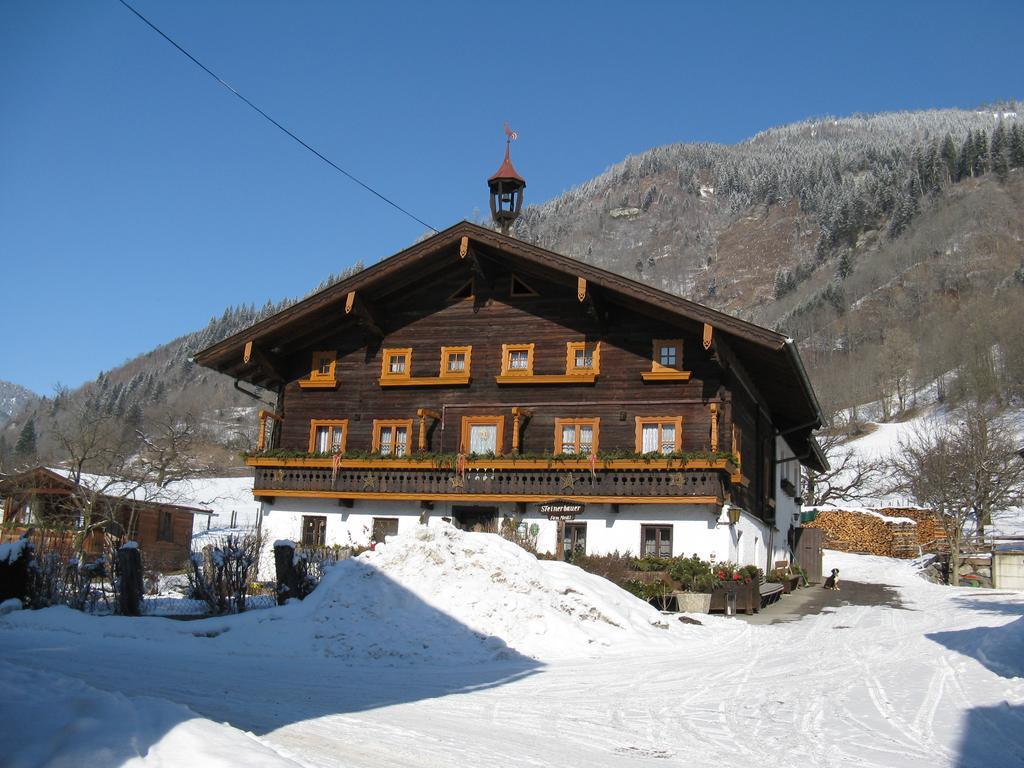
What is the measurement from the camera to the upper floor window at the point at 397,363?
94.6ft

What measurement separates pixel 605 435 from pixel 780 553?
12529 millimetres

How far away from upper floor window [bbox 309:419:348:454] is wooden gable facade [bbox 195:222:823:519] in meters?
0.04

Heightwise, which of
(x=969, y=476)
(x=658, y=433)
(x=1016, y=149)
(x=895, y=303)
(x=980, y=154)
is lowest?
(x=658, y=433)

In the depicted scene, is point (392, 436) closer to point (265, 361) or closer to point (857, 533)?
point (265, 361)

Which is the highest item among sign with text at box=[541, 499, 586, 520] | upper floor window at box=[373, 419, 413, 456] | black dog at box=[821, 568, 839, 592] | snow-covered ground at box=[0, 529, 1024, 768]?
upper floor window at box=[373, 419, 413, 456]

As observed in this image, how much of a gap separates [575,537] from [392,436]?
Answer: 6598 millimetres

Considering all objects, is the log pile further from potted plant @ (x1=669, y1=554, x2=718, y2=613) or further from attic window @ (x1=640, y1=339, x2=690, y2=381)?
potted plant @ (x1=669, y1=554, x2=718, y2=613)

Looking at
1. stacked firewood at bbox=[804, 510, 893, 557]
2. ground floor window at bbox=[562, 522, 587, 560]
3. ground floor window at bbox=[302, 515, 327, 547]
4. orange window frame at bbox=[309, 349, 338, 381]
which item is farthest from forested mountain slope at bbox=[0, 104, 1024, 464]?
ground floor window at bbox=[562, 522, 587, 560]

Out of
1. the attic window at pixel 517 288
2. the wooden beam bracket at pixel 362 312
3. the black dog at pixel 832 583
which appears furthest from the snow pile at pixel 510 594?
the black dog at pixel 832 583

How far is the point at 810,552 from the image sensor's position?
121 ft

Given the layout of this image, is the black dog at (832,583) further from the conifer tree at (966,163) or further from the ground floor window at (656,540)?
the conifer tree at (966,163)

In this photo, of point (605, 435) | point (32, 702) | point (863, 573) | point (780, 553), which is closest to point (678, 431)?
point (605, 435)

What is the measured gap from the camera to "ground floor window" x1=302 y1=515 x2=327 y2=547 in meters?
28.3

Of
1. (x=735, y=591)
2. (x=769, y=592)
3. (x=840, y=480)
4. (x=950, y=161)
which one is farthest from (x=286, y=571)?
(x=950, y=161)
